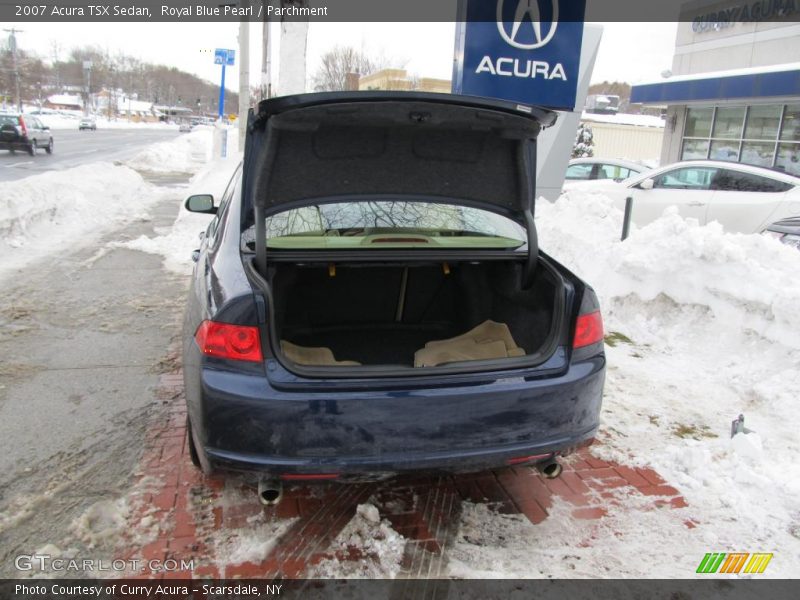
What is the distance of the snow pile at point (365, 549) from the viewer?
2.57m

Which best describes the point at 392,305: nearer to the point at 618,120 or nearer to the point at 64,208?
the point at 64,208

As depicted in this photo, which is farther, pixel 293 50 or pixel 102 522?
pixel 293 50

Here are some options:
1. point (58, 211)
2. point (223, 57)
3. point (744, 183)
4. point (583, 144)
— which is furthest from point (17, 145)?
point (744, 183)

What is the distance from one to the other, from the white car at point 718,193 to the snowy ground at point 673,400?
5.01ft

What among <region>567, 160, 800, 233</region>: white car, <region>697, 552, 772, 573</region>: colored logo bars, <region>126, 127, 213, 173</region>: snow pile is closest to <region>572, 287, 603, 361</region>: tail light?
<region>697, 552, 772, 573</region>: colored logo bars

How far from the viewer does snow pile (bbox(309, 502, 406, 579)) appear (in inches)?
101

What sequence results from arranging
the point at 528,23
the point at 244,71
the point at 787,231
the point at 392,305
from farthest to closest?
the point at 244,71, the point at 787,231, the point at 528,23, the point at 392,305

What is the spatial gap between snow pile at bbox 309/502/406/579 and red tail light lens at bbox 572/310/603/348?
1.22m

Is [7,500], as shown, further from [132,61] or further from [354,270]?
[132,61]

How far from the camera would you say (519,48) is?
22.0ft

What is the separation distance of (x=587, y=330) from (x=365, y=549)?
1.41 meters

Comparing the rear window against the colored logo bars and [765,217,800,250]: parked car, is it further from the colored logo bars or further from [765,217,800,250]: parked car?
the colored logo bars

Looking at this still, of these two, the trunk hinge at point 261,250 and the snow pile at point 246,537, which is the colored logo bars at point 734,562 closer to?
the snow pile at point 246,537

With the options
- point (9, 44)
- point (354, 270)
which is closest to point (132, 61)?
point (9, 44)
